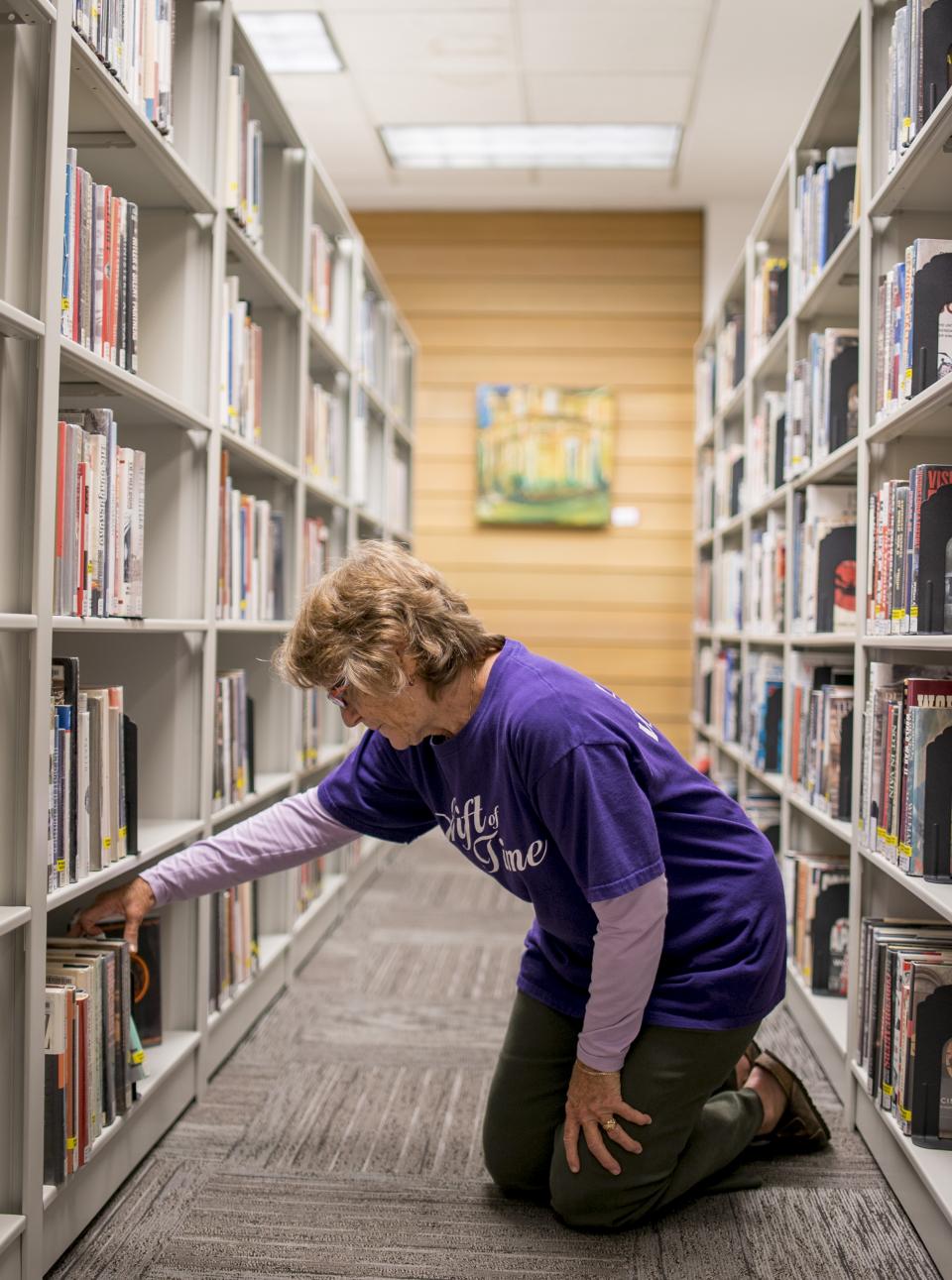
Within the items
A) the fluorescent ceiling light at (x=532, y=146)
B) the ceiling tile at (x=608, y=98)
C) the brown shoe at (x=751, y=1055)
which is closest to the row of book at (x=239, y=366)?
the brown shoe at (x=751, y=1055)

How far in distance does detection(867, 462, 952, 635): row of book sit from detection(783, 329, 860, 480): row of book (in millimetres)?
538

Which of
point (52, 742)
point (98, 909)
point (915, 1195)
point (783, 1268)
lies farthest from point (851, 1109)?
point (52, 742)

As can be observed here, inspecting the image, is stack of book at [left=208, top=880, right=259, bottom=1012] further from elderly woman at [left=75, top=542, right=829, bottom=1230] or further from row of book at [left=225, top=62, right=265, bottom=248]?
row of book at [left=225, top=62, right=265, bottom=248]

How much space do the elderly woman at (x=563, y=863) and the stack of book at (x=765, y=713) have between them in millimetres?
1496

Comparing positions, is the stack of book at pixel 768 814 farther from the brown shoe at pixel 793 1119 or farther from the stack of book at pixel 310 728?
the brown shoe at pixel 793 1119

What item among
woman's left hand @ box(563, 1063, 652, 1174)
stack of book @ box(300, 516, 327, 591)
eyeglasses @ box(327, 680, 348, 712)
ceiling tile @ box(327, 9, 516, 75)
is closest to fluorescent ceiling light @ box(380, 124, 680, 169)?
ceiling tile @ box(327, 9, 516, 75)

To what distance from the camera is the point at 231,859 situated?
1.83 meters

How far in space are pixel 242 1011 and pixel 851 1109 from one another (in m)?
1.29

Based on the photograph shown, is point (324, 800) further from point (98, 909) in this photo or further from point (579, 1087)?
point (579, 1087)

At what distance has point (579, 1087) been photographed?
5.37 feet

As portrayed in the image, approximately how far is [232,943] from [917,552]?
5.20 feet

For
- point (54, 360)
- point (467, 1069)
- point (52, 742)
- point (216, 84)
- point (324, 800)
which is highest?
point (216, 84)

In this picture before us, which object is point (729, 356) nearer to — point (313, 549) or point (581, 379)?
point (581, 379)

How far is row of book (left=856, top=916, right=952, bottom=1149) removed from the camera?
177cm
